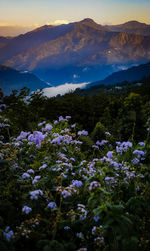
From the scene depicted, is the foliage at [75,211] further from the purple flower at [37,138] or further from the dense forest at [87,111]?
the dense forest at [87,111]

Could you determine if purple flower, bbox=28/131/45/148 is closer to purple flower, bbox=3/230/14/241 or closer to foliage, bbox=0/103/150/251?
foliage, bbox=0/103/150/251

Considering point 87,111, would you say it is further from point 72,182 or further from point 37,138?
point 72,182

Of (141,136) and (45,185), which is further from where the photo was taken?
(141,136)

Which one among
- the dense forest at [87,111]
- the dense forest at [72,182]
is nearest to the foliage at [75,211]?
the dense forest at [72,182]

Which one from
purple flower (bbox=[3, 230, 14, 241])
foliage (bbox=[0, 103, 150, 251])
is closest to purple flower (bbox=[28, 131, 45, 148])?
foliage (bbox=[0, 103, 150, 251])

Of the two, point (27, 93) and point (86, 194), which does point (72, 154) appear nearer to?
point (86, 194)

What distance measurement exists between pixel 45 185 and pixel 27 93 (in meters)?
5.87

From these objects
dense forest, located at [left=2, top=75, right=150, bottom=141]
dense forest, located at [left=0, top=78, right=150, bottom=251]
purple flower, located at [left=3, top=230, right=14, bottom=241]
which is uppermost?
dense forest, located at [left=2, top=75, right=150, bottom=141]

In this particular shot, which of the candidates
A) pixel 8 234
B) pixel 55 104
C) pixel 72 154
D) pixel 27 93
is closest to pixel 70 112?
pixel 55 104

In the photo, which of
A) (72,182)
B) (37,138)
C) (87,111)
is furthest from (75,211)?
(87,111)

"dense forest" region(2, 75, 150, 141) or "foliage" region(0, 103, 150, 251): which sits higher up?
"dense forest" region(2, 75, 150, 141)

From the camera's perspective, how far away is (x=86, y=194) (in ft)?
8.91

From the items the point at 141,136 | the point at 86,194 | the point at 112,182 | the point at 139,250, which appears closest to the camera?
the point at 139,250

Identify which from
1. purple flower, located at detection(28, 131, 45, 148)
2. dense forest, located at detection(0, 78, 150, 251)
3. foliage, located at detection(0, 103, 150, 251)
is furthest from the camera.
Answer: purple flower, located at detection(28, 131, 45, 148)
